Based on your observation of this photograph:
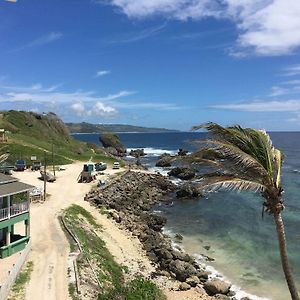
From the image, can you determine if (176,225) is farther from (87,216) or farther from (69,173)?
(69,173)

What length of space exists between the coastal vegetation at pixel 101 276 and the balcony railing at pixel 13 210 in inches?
173

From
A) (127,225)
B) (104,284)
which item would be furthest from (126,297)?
(127,225)

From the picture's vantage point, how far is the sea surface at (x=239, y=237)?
33156 mm

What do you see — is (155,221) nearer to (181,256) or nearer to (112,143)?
(181,256)

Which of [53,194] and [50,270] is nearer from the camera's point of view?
[50,270]

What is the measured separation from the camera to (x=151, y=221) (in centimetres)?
4869

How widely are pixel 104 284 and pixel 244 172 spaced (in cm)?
1685

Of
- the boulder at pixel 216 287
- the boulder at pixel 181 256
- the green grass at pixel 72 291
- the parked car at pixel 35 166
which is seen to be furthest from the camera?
the parked car at pixel 35 166

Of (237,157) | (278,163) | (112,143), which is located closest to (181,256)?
(278,163)

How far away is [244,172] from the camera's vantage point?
12375 millimetres

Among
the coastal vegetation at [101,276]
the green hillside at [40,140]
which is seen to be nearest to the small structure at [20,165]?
the green hillside at [40,140]

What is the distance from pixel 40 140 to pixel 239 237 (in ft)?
258

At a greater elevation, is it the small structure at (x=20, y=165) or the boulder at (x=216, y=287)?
the small structure at (x=20, y=165)

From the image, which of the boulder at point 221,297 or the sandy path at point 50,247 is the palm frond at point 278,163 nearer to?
the sandy path at point 50,247
